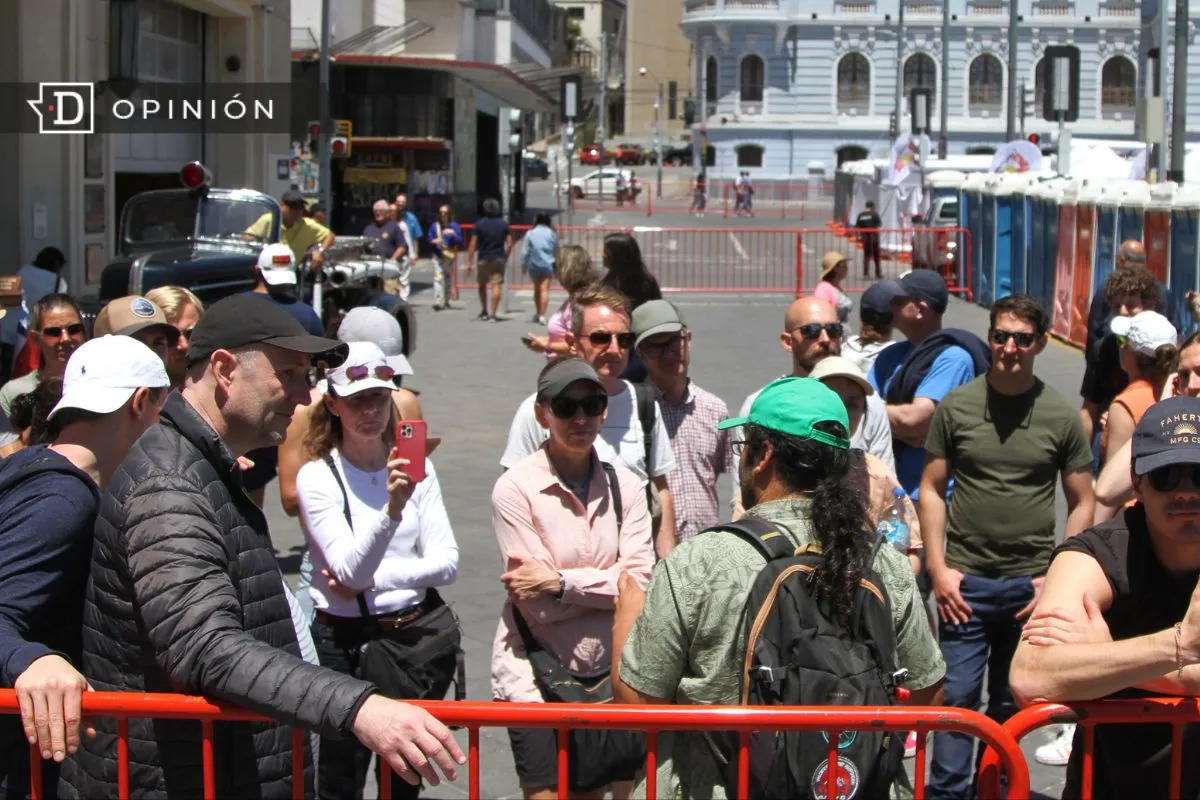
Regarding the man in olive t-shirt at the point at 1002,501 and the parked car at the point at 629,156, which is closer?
the man in olive t-shirt at the point at 1002,501

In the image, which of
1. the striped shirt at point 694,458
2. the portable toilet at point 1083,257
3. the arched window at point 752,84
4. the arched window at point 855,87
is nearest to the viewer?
the striped shirt at point 694,458

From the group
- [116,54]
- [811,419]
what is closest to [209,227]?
[116,54]

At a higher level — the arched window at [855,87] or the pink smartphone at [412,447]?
the arched window at [855,87]

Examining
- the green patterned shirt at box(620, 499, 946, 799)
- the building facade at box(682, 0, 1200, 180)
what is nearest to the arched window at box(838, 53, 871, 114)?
the building facade at box(682, 0, 1200, 180)

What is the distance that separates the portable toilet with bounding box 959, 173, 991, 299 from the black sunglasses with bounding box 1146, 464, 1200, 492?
70.5 feet

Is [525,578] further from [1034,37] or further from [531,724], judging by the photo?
[1034,37]

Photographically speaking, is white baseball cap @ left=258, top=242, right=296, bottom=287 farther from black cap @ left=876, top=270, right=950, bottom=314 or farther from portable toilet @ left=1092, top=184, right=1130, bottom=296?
portable toilet @ left=1092, top=184, right=1130, bottom=296

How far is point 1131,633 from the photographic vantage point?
11.0 feet

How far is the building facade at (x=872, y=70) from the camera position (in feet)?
247

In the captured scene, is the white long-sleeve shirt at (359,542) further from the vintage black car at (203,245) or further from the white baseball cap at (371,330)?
the vintage black car at (203,245)

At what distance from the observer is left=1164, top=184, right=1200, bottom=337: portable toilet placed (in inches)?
588

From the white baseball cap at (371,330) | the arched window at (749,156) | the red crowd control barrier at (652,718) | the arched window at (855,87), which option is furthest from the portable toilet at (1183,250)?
the arched window at (749,156)

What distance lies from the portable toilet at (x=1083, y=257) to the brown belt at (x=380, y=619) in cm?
1519

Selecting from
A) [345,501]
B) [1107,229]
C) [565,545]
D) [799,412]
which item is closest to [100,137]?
[1107,229]
